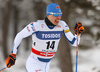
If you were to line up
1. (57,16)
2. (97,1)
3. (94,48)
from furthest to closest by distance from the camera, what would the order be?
1. (94,48)
2. (97,1)
3. (57,16)

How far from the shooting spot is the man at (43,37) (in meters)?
3.67

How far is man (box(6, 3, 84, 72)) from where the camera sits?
144 inches

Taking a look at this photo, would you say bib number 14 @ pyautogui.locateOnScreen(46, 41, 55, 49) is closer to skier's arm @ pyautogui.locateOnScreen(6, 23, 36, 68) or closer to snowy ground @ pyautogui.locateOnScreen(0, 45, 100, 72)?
skier's arm @ pyautogui.locateOnScreen(6, 23, 36, 68)

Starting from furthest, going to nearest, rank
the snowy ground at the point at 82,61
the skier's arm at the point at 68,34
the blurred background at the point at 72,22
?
the snowy ground at the point at 82,61 → the blurred background at the point at 72,22 → the skier's arm at the point at 68,34

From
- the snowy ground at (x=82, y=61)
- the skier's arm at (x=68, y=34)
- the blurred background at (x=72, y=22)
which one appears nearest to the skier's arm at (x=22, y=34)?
the skier's arm at (x=68, y=34)

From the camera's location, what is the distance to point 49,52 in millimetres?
3850

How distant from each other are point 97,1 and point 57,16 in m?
5.78

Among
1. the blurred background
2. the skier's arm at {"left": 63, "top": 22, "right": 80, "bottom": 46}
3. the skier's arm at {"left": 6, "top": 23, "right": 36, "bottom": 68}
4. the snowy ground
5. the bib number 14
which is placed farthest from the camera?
the snowy ground

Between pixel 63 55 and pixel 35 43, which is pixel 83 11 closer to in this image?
pixel 63 55

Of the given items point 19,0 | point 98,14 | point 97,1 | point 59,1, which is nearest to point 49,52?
point 59,1

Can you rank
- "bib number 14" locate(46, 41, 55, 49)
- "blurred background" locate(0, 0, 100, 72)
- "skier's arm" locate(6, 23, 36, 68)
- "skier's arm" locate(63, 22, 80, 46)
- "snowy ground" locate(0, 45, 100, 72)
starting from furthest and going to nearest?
"snowy ground" locate(0, 45, 100, 72) → "blurred background" locate(0, 0, 100, 72) → "skier's arm" locate(63, 22, 80, 46) → "bib number 14" locate(46, 41, 55, 49) → "skier's arm" locate(6, 23, 36, 68)

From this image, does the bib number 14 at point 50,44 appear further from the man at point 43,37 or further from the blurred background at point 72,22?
the blurred background at point 72,22

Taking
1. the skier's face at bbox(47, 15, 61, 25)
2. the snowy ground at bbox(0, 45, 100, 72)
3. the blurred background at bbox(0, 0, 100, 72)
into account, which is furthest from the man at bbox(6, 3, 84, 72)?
the snowy ground at bbox(0, 45, 100, 72)

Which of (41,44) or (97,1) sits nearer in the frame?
(41,44)
